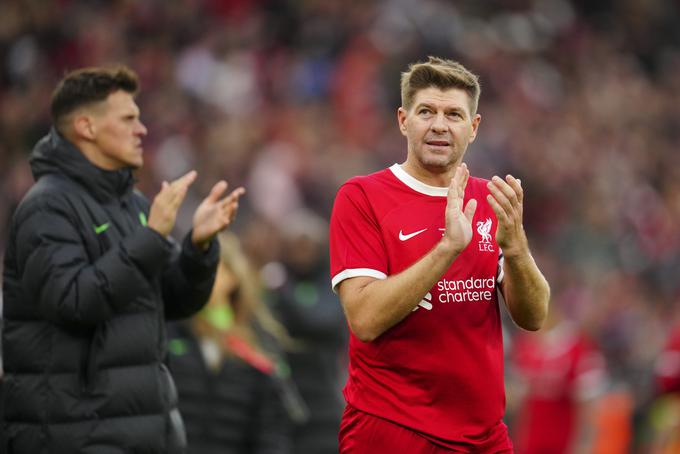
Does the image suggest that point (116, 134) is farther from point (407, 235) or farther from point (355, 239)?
point (407, 235)

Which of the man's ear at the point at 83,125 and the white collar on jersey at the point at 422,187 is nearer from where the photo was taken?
the white collar on jersey at the point at 422,187

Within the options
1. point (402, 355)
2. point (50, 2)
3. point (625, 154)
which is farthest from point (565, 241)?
point (402, 355)

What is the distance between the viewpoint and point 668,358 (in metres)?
9.95

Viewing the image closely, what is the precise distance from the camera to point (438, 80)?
17.0ft

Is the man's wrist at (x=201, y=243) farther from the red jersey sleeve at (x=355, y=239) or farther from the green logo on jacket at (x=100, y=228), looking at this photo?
the red jersey sleeve at (x=355, y=239)

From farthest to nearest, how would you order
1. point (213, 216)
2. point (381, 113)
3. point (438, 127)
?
point (381, 113) < point (213, 216) < point (438, 127)

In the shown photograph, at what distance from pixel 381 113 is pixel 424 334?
12.0 metres

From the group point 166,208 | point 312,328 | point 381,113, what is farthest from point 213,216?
point 381,113

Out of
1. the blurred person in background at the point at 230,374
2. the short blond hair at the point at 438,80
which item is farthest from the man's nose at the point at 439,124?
the blurred person in background at the point at 230,374

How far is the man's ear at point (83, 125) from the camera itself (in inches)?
230

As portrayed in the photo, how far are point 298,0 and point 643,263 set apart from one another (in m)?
5.83

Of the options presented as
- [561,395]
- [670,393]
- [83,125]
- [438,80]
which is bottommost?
[561,395]

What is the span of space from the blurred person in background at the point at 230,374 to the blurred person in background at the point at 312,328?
119 centimetres

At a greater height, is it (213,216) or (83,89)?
(83,89)
